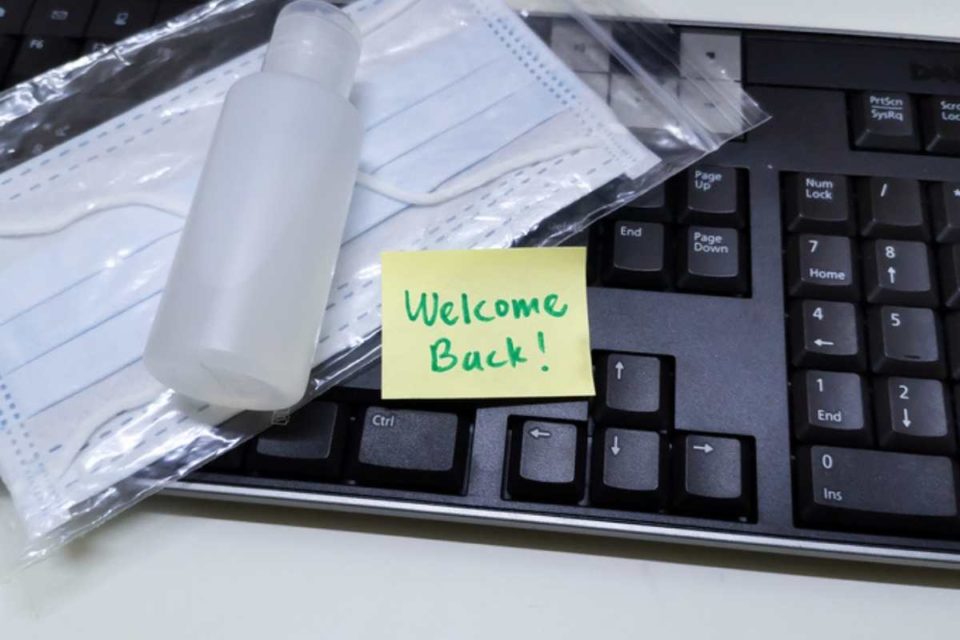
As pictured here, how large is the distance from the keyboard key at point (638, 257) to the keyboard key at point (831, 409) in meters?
0.07

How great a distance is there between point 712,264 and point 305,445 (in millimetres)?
175

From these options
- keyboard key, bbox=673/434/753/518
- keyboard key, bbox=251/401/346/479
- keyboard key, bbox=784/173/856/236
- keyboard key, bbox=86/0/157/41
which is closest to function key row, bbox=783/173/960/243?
keyboard key, bbox=784/173/856/236

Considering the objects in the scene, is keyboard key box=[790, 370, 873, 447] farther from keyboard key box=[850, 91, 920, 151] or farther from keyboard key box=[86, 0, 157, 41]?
keyboard key box=[86, 0, 157, 41]

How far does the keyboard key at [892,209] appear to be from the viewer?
1.15 ft

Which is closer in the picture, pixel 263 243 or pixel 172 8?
pixel 263 243

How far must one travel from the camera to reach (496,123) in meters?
0.38

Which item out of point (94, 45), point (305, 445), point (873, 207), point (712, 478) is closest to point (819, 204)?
point (873, 207)

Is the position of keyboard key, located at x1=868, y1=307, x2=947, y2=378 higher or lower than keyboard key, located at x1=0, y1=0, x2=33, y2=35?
lower

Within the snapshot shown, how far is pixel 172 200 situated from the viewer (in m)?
0.36

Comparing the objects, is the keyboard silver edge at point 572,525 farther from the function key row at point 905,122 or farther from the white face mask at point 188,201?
the function key row at point 905,122

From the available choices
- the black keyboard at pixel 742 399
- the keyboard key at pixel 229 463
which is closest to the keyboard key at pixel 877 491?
the black keyboard at pixel 742 399

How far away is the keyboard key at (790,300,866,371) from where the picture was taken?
13.0 inches

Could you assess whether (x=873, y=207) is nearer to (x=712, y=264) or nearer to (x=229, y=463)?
(x=712, y=264)

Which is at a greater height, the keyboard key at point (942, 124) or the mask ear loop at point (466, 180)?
the keyboard key at point (942, 124)
